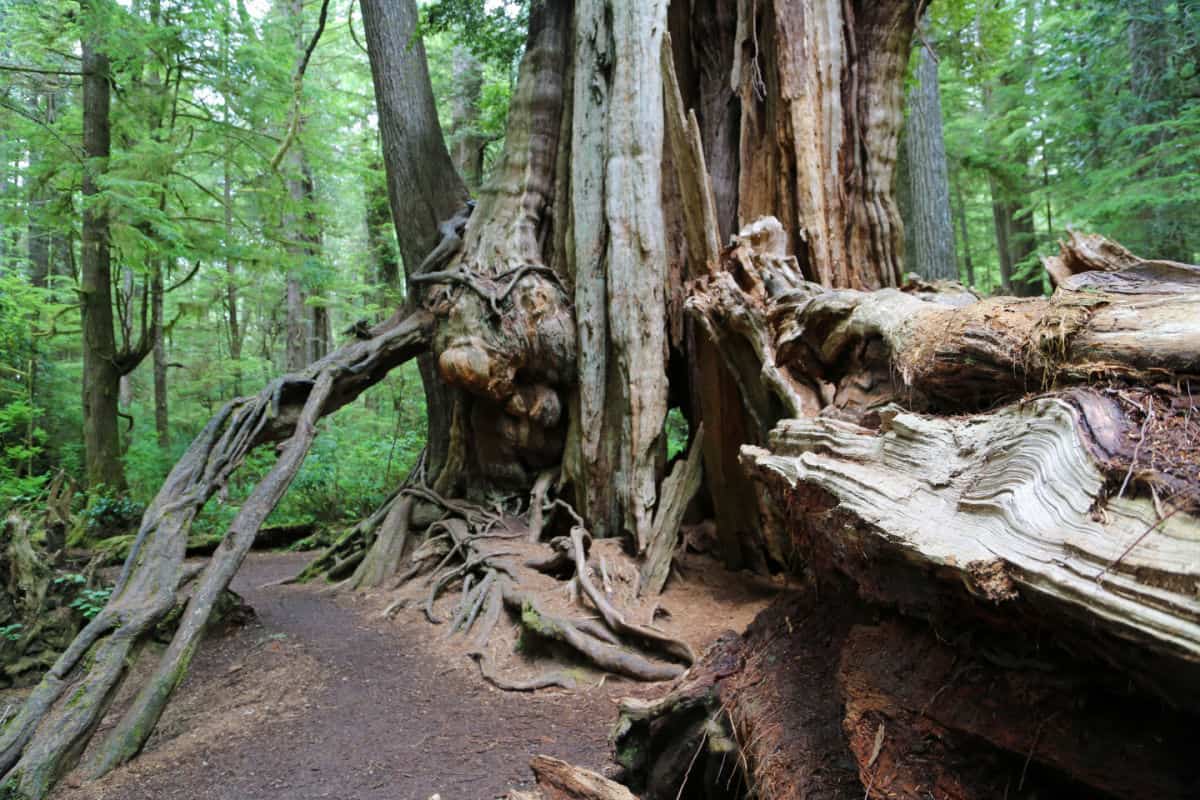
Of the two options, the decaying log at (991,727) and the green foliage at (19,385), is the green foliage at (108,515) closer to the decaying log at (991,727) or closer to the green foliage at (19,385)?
the green foliage at (19,385)

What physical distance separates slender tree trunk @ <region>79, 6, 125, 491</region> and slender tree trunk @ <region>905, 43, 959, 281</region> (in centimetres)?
1064

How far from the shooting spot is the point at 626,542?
500 centimetres

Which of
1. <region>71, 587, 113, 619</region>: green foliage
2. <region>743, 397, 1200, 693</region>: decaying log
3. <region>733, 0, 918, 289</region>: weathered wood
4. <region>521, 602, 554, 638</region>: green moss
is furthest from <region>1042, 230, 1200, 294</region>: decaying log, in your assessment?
<region>71, 587, 113, 619</region>: green foliage

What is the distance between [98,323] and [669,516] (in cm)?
840

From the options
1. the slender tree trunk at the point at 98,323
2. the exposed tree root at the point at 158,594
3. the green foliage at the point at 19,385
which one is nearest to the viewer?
the exposed tree root at the point at 158,594

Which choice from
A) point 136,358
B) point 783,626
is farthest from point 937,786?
point 136,358

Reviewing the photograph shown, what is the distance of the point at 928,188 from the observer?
8.06 meters

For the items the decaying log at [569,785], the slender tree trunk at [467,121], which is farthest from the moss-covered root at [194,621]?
the slender tree trunk at [467,121]

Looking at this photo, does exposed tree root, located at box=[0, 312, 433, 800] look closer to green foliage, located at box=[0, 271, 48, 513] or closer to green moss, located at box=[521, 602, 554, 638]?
green moss, located at box=[521, 602, 554, 638]

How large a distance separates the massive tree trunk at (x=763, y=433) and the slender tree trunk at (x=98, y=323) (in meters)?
4.50

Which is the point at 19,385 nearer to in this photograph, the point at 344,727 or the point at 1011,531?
the point at 344,727

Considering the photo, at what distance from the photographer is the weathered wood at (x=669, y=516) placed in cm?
463

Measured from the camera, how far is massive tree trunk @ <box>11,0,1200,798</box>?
4.00 ft

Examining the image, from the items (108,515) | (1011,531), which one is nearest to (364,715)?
(1011,531)
